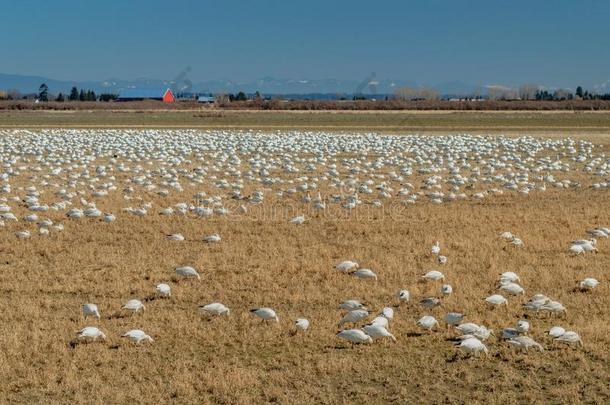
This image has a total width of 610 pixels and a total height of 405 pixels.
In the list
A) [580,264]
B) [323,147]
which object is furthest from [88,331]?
[323,147]

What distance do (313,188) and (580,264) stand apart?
11.8 metres

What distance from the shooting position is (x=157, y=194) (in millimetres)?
23578

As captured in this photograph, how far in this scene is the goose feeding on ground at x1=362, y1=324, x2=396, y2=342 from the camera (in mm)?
10125

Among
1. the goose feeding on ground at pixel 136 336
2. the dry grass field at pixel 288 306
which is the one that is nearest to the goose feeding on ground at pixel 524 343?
the dry grass field at pixel 288 306

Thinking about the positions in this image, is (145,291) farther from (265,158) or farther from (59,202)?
(265,158)

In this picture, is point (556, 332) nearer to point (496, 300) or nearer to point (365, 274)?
point (496, 300)

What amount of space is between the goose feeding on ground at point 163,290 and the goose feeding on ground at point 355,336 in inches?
132

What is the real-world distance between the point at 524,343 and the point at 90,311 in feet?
19.4

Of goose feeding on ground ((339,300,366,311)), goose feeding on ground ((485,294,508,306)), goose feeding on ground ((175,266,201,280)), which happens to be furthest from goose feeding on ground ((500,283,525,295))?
goose feeding on ground ((175,266,201,280))

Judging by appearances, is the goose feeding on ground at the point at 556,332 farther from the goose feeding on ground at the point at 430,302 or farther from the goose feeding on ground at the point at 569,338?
the goose feeding on ground at the point at 430,302

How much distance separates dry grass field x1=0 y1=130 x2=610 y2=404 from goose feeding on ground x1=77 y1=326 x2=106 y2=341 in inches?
3.8

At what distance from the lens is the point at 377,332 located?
1013 cm

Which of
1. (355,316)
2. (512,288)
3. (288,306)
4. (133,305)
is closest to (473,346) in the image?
(355,316)

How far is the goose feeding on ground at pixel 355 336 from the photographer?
32.9 ft
